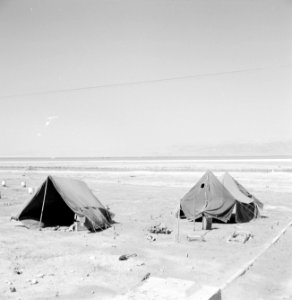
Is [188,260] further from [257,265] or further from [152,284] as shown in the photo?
[152,284]

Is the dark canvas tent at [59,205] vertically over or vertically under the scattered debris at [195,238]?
over

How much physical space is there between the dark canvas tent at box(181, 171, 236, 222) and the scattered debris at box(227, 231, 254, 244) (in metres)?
2.22

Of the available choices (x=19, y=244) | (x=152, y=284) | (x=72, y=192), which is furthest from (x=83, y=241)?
(x=152, y=284)

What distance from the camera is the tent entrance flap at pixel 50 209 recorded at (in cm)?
1591

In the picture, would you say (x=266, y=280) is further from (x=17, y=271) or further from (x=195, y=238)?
(x=17, y=271)

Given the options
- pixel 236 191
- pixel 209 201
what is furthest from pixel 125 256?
pixel 236 191

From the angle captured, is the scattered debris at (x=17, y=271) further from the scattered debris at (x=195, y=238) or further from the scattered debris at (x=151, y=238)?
the scattered debris at (x=195, y=238)

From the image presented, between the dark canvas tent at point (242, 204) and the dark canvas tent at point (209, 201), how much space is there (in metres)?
0.45

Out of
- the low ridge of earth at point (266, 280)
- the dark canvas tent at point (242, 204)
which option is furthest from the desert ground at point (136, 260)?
the dark canvas tent at point (242, 204)

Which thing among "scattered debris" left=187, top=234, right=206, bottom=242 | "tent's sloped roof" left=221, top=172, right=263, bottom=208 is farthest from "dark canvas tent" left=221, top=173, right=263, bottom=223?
"scattered debris" left=187, top=234, right=206, bottom=242

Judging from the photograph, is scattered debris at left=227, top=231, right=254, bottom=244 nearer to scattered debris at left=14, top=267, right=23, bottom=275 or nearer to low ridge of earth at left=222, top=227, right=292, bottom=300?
low ridge of earth at left=222, top=227, right=292, bottom=300

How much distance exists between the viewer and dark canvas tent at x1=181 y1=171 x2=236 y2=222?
16.6 metres

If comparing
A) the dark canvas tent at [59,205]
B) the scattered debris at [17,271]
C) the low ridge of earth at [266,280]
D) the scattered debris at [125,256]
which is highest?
the dark canvas tent at [59,205]

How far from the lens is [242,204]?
57.2 ft
